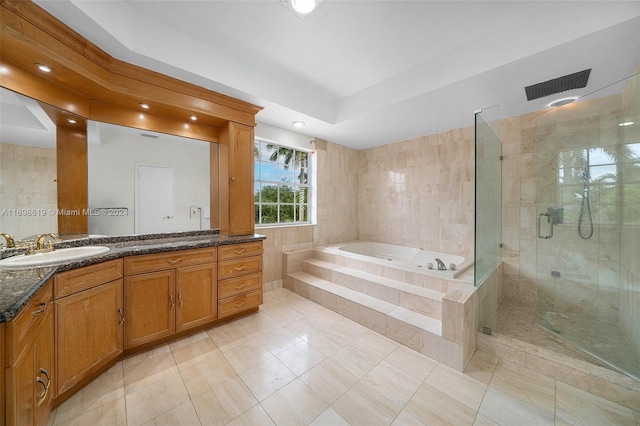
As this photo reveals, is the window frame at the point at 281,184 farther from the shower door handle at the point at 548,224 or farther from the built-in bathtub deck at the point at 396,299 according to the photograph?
the shower door handle at the point at 548,224

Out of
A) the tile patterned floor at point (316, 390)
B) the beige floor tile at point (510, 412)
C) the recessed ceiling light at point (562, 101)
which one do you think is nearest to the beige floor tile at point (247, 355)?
the tile patterned floor at point (316, 390)

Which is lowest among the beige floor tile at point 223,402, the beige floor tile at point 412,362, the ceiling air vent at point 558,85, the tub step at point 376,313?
the beige floor tile at point 223,402

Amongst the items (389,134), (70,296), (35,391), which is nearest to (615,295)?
(389,134)

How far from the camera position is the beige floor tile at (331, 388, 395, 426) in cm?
135

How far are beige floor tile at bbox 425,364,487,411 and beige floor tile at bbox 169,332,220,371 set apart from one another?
1.76 metres

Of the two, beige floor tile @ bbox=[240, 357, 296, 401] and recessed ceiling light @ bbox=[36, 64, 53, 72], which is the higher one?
recessed ceiling light @ bbox=[36, 64, 53, 72]

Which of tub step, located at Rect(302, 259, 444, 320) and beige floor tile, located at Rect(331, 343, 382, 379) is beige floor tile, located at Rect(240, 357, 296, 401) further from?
tub step, located at Rect(302, 259, 444, 320)

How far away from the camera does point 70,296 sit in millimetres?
1455

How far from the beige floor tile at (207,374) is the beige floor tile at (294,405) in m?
0.41

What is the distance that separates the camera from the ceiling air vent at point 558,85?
199 cm

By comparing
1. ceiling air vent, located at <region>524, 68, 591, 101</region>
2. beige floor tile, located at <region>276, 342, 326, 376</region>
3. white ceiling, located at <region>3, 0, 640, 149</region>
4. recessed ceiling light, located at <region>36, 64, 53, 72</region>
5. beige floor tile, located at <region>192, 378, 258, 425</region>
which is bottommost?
beige floor tile, located at <region>192, 378, 258, 425</region>

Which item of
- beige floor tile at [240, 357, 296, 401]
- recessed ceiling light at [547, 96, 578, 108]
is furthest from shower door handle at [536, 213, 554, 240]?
beige floor tile at [240, 357, 296, 401]

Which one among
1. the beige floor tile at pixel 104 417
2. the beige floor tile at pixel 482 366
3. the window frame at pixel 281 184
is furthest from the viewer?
the window frame at pixel 281 184

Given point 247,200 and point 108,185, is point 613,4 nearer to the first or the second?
point 247,200
